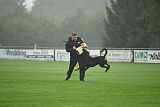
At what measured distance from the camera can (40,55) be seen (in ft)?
149

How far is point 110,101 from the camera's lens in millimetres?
11805

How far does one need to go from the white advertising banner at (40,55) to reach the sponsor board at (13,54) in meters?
0.64

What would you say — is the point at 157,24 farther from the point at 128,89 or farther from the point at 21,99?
the point at 21,99

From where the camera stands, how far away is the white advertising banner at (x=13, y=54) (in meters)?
46.4

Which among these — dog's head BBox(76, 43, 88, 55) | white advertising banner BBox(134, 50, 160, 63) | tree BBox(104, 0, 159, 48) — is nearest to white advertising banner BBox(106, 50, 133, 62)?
white advertising banner BBox(134, 50, 160, 63)

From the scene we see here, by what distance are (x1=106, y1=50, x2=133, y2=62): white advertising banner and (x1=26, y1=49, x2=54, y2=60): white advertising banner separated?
647 centimetres

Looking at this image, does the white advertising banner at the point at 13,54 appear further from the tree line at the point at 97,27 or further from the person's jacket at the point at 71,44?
the person's jacket at the point at 71,44

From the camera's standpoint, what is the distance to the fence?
40062 millimetres

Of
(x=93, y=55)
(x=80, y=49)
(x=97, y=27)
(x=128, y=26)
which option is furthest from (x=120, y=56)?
(x=97, y=27)

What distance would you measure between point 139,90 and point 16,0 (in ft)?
325

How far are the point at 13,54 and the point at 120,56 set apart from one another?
1236 cm

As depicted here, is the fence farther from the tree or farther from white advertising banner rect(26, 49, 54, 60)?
the tree

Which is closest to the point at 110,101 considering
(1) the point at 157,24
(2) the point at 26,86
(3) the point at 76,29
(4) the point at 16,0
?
(2) the point at 26,86

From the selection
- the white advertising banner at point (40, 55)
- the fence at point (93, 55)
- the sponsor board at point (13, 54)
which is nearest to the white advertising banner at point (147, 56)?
the fence at point (93, 55)
